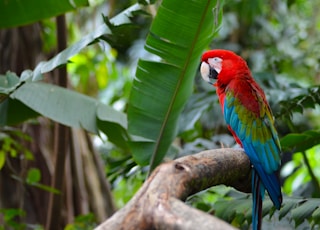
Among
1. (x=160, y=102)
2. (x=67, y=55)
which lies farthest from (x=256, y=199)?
(x=67, y=55)

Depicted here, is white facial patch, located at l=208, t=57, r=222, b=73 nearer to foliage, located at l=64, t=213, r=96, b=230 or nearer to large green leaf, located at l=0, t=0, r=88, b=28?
large green leaf, located at l=0, t=0, r=88, b=28

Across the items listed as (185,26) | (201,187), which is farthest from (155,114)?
(201,187)

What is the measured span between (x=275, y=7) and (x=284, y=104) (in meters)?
2.51

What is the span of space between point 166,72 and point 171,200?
81 centimetres

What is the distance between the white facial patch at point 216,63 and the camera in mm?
1475

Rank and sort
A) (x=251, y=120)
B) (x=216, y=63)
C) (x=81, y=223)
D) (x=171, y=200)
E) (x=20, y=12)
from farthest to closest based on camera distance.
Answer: (x=81, y=223)
(x=20, y=12)
(x=216, y=63)
(x=251, y=120)
(x=171, y=200)

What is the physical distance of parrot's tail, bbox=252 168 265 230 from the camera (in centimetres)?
122

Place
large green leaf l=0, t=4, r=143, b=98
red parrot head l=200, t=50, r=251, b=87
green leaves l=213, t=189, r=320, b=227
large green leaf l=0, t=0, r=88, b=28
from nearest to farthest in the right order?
green leaves l=213, t=189, r=320, b=227, large green leaf l=0, t=4, r=143, b=98, red parrot head l=200, t=50, r=251, b=87, large green leaf l=0, t=0, r=88, b=28

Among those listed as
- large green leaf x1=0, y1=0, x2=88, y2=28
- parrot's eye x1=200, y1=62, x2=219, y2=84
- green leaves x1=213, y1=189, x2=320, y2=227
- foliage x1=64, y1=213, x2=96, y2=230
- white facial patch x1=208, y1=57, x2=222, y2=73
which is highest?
large green leaf x1=0, y1=0, x2=88, y2=28

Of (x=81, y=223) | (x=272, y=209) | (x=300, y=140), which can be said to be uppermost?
(x=300, y=140)

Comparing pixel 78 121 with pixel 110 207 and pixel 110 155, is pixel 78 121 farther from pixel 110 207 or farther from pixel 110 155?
pixel 110 155

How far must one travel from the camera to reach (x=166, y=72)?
1438 millimetres

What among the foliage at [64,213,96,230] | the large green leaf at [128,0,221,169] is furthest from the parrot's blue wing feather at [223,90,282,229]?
the foliage at [64,213,96,230]

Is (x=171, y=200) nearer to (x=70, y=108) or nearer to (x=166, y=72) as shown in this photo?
(x=166, y=72)
